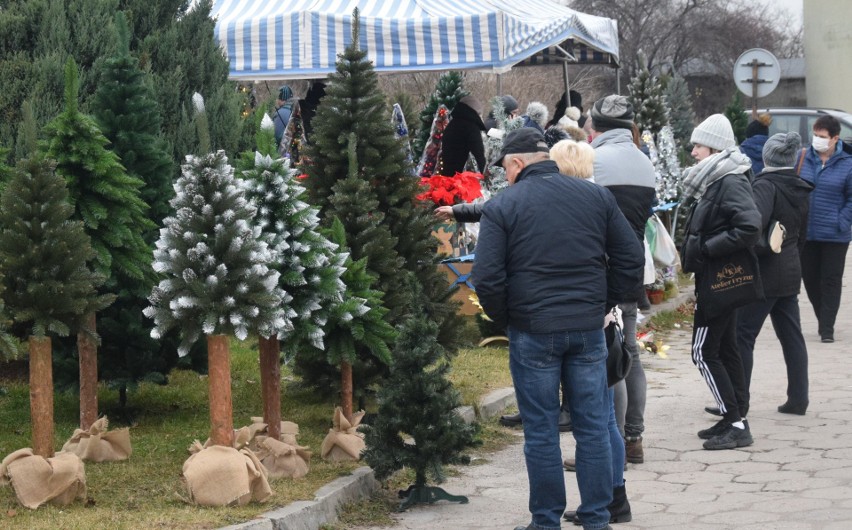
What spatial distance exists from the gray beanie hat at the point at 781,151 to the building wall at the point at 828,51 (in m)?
37.0

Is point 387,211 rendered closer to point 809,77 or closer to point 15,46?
point 15,46

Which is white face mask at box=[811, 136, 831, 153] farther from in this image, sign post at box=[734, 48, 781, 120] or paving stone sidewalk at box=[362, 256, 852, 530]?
sign post at box=[734, 48, 781, 120]

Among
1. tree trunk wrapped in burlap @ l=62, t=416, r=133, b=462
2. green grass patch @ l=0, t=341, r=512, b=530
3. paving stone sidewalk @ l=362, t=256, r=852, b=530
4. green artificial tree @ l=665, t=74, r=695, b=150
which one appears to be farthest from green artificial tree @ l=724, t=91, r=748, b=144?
tree trunk wrapped in burlap @ l=62, t=416, r=133, b=462

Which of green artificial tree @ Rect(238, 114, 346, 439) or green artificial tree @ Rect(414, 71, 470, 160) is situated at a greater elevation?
green artificial tree @ Rect(414, 71, 470, 160)

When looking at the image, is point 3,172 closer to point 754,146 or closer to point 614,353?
point 614,353

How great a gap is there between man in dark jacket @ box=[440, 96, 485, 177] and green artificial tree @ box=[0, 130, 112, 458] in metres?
6.94

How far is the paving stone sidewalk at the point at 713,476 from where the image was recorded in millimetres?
5844

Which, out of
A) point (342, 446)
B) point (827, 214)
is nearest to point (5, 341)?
point (342, 446)

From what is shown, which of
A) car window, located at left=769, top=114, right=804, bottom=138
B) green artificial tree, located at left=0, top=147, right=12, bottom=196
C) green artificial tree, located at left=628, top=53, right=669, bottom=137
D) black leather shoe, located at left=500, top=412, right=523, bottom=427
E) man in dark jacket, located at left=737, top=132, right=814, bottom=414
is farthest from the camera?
car window, located at left=769, top=114, right=804, bottom=138

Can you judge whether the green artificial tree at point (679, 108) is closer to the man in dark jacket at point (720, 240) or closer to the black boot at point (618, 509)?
the man in dark jacket at point (720, 240)

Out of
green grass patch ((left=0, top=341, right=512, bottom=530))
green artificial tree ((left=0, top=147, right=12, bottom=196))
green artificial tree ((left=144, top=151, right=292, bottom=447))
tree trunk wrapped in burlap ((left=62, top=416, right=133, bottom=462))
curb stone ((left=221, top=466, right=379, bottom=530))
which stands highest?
green artificial tree ((left=0, top=147, right=12, bottom=196))

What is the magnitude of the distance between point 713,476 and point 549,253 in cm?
216

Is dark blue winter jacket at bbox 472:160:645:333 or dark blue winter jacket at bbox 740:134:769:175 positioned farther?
dark blue winter jacket at bbox 740:134:769:175

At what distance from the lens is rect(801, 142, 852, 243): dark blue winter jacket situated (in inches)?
420
